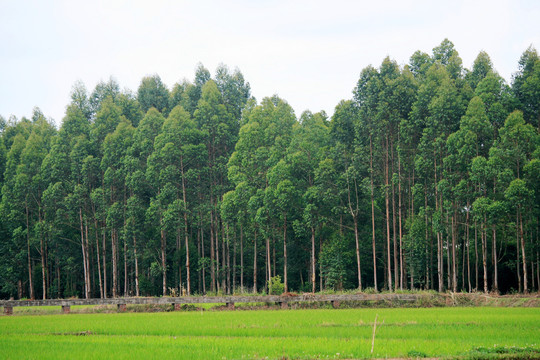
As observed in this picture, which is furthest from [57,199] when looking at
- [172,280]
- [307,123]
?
[307,123]

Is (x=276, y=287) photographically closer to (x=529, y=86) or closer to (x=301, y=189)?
(x=301, y=189)

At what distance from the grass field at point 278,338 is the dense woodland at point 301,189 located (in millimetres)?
18132

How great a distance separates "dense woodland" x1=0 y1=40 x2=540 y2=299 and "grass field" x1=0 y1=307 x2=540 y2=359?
18.1 m

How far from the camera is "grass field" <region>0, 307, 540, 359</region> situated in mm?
14227

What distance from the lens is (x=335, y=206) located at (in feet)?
153

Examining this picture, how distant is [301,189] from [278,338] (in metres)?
30.6

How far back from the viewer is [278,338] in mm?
17828

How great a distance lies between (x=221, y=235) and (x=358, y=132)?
16565 millimetres

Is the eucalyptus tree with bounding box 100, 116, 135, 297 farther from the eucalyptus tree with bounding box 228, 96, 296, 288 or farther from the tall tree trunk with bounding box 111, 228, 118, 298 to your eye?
the eucalyptus tree with bounding box 228, 96, 296, 288

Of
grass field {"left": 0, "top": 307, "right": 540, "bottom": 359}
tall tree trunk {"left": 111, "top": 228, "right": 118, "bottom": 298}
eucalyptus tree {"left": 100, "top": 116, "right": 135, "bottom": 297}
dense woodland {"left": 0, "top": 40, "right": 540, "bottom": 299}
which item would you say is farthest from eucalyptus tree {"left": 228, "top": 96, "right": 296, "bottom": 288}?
grass field {"left": 0, "top": 307, "right": 540, "bottom": 359}

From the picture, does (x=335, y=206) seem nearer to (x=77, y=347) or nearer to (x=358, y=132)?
(x=358, y=132)

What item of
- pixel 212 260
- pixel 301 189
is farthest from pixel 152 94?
pixel 301 189

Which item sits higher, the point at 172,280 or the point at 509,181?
the point at 509,181

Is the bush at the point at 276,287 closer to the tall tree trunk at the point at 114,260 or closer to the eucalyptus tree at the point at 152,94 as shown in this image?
the tall tree trunk at the point at 114,260
